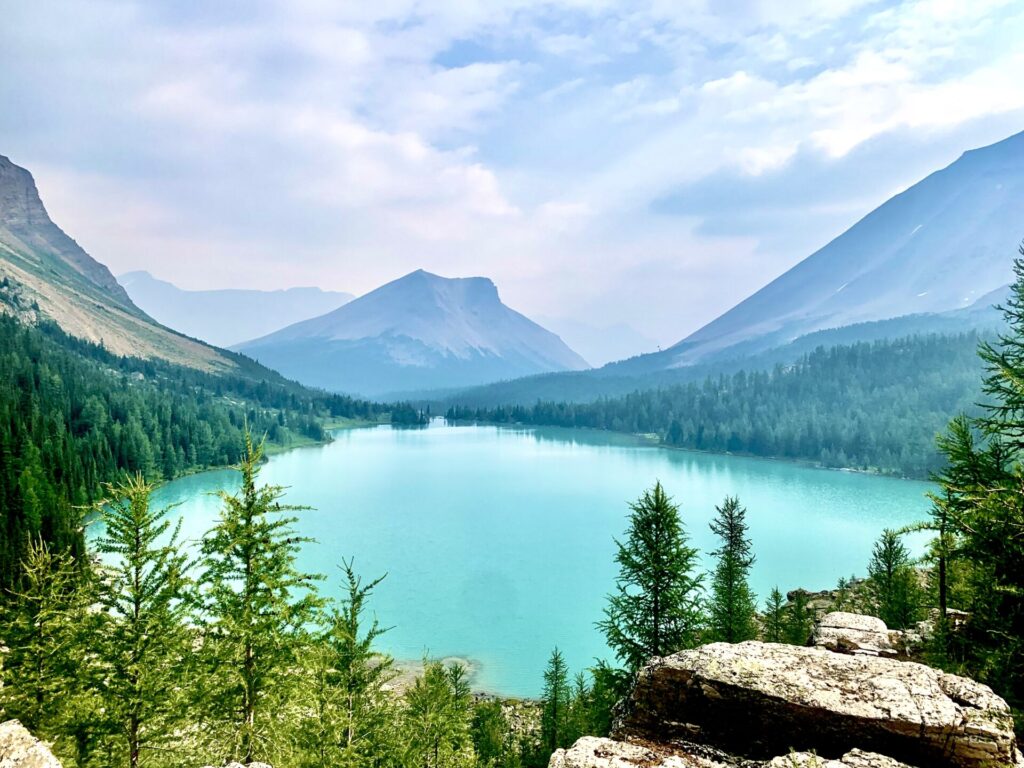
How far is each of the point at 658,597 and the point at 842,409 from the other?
518 feet

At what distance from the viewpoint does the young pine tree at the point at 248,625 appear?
32.9ft

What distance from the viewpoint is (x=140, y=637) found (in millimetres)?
9781

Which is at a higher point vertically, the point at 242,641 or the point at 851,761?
the point at 851,761

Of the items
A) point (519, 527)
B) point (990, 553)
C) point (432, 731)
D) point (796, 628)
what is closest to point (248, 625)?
point (432, 731)

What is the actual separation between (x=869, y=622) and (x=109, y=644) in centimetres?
1540

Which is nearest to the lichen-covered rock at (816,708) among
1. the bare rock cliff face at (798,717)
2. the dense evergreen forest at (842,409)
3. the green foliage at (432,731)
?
the bare rock cliff face at (798,717)

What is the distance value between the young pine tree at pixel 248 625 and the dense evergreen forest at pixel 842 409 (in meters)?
120

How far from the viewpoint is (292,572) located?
436 inches

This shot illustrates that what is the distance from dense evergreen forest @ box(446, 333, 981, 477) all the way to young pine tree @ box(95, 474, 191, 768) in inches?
4793

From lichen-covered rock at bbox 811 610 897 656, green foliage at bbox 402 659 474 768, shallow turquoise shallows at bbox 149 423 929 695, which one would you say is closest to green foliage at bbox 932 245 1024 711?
lichen-covered rock at bbox 811 610 897 656

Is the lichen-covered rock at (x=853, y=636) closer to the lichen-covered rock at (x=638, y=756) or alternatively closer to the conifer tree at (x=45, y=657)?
the lichen-covered rock at (x=638, y=756)

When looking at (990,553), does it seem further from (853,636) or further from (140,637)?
(140,637)

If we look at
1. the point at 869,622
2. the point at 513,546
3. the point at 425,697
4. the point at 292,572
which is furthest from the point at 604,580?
the point at 292,572

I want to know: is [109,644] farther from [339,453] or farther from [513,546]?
[339,453]
